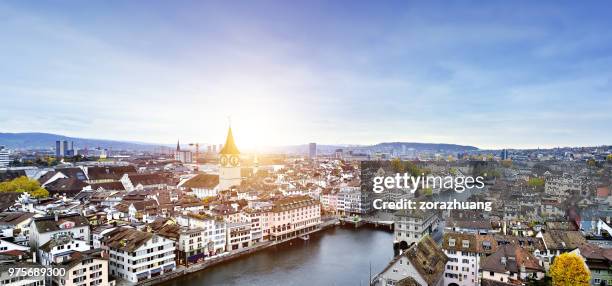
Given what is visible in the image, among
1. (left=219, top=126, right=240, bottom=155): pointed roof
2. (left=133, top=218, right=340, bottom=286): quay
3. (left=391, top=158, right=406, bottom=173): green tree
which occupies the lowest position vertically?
(left=133, top=218, right=340, bottom=286): quay

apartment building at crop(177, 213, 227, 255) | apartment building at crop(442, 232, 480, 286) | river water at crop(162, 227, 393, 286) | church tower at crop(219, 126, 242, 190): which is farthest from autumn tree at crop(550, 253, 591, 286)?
church tower at crop(219, 126, 242, 190)

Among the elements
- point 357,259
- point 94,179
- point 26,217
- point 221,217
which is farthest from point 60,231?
point 94,179

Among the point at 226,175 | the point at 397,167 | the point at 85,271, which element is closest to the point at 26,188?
the point at 226,175

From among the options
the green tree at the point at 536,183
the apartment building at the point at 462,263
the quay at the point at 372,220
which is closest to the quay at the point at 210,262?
the quay at the point at 372,220

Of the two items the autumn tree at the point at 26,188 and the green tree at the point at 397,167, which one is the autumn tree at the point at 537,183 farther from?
the autumn tree at the point at 26,188

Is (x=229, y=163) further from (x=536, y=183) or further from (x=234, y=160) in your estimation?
(x=536, y=183)

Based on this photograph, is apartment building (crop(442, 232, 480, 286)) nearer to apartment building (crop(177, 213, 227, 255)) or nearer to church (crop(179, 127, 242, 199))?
apartment building (crop(177, 213, 227, 255))
